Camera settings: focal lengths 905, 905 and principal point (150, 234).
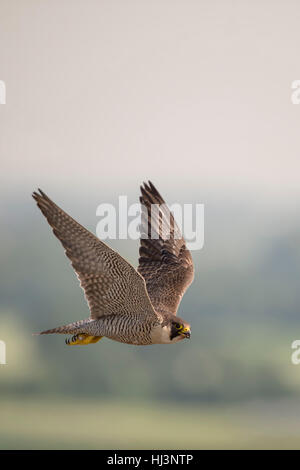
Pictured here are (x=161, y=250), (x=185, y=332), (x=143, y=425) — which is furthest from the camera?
(x=143, y=425)

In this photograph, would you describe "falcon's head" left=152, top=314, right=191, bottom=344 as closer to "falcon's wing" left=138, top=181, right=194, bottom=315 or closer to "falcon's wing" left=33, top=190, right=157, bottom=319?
"falcon's wing" left=33, top=190, right=157, bottom=319

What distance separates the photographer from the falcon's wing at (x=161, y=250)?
38.9 feet

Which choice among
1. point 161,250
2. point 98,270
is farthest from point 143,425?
point 98,270

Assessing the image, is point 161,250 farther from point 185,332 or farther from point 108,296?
point 185,332

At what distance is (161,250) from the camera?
12.2m

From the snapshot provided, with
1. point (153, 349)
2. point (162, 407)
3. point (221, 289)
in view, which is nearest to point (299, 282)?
point (221, 289)

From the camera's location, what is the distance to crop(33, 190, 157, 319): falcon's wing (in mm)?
9680

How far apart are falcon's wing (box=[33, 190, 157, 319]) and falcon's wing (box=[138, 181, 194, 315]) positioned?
154cm

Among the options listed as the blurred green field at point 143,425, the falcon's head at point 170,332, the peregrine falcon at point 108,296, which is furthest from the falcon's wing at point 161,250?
the blurred green field at point 143,425

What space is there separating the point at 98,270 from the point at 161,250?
→ 7.65 feet

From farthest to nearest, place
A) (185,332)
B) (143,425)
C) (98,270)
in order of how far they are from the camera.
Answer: (143,425), (185,332), (98,270)

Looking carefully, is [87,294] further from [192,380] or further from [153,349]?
[153,349]

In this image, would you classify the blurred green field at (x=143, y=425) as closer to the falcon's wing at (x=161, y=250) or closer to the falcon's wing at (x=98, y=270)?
the falcon's wing at (x=161, y=250)

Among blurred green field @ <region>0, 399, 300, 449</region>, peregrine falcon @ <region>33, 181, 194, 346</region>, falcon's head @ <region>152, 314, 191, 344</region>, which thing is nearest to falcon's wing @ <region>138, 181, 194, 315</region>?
peregrine falcon @ <region>33, 181, 194, 346</region>
